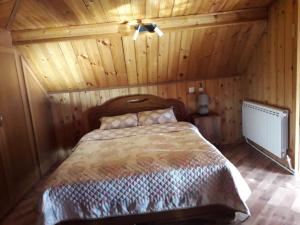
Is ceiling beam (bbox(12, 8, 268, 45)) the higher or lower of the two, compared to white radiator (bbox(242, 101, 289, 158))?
higher

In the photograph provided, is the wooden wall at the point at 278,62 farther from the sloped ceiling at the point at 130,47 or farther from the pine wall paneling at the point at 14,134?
the pine wall paneling at the point at 14,134

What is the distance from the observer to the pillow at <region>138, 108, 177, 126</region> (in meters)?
3.67

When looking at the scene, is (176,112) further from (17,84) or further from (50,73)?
(17,84)

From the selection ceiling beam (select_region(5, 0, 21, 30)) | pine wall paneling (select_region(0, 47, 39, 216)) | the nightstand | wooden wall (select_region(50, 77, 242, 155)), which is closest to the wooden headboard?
wooden wall (select_region(50, 77, 242, 155))

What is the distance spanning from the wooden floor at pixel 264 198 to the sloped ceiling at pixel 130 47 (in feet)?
5.00

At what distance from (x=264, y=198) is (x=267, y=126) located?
3.68ft

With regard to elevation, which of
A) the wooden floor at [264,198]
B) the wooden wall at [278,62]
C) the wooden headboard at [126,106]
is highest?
the wooden wall at [278,62]

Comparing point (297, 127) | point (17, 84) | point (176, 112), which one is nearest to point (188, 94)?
point (176, 112)

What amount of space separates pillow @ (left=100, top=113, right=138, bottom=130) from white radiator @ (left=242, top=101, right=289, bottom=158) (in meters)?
1.72

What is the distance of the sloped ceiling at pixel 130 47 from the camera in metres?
2.78

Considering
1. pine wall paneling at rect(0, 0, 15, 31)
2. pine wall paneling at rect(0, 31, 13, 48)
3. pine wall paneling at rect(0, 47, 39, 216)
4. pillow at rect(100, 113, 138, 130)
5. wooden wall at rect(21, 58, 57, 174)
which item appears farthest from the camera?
pillow at rect(100, 113, 138, 130)

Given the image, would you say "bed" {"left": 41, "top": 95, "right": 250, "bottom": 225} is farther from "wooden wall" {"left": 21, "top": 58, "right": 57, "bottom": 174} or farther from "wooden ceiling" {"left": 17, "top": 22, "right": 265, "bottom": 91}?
"wooden ceiling" {"left": 17, "top": 22, "right": 265, "bottom": 91}

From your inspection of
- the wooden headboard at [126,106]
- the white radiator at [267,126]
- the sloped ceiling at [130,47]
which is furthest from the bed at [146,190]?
the wooden headboard at [126,106]

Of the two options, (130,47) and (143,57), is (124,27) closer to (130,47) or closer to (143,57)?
(130,47)
